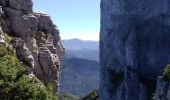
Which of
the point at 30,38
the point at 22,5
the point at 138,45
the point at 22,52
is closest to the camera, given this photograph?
the point at 22,52

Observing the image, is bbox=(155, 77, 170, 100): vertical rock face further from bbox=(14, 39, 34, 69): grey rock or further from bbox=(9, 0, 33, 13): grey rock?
bbox=(9, 0, 33, 13): grey rock

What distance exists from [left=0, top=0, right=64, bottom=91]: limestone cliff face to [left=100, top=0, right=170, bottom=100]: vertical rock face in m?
9.00

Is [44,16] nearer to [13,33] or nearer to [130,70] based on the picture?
[13,33]

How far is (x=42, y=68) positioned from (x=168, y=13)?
18662 millimetres

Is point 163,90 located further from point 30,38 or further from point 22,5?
point 22,5

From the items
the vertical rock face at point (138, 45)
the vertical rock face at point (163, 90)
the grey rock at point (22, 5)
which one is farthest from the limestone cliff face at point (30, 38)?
the vertical rock face at point (163, 90)

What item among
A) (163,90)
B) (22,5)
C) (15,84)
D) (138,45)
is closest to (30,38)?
(22,5)

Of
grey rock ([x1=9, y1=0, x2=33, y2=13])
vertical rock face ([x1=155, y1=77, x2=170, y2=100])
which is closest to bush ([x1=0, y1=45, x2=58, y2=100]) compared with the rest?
grey rock ([x1=9, y1=0, x2=33, y2=13])

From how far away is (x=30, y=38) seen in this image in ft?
246

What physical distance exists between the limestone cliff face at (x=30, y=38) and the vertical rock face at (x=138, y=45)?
900cm

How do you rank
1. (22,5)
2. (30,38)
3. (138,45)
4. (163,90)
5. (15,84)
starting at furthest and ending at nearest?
(22,5) → (30,38) → (138,45) → (15,84) → (163,90)

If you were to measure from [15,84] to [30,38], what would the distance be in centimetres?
1785

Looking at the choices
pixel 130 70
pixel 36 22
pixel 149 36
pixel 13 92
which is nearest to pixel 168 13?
pixel 149 36

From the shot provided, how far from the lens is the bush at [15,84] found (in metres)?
57.4
